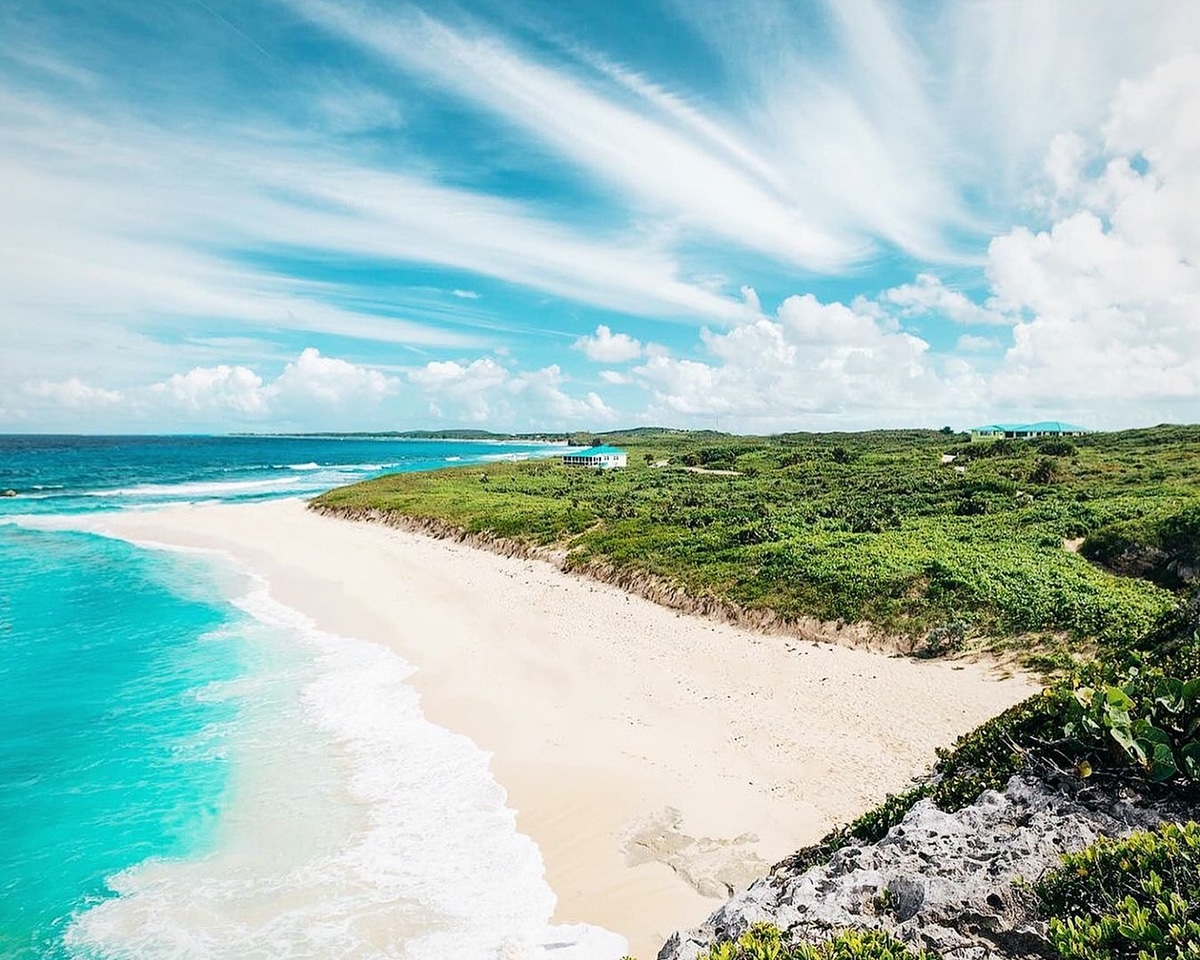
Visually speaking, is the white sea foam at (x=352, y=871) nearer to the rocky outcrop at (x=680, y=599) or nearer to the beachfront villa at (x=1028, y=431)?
the rocky outcrop at (x=680, y=599)

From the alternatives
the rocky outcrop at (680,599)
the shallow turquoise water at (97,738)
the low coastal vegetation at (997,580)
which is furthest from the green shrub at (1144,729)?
the rocky outcrop at (680,599)

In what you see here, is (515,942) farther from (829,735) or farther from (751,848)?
(829,735)

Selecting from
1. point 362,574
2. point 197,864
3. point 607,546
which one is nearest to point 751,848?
point 197,864

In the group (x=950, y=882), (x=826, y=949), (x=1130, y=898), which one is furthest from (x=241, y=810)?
(x=1130, y=898)

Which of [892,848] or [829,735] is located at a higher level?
[892,848]

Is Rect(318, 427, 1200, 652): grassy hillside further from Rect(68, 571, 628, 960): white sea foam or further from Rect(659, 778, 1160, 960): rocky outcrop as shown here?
Rect(68, 571, 628, 960): white sea foam

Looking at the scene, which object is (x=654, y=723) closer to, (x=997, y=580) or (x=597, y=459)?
(x=997, y=580)
